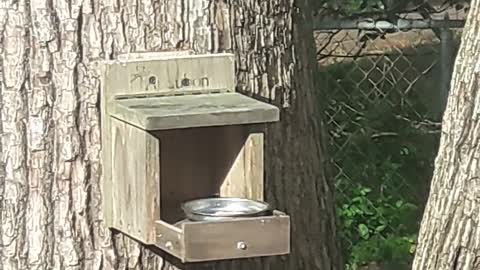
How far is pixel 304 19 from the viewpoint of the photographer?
117 inches

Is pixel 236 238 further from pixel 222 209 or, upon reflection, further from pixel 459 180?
pixel 459 180

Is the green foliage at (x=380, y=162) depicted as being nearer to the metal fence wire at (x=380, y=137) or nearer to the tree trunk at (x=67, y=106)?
the metal fence wire at (x=380, y=137)

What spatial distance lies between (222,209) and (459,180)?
4.65 feet

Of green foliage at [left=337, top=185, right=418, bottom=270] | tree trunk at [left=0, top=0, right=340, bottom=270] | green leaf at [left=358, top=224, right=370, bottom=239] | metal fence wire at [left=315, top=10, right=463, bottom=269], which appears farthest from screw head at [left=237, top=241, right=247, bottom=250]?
green leaf at [left=358, top=224, right=370, bottom=239]

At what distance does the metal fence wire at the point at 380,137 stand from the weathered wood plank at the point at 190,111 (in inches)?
131

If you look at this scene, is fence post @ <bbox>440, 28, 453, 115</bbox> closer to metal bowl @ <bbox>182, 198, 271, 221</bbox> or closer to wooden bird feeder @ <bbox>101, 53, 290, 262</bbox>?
wooden bird feeder @ <bbox>101, 53, 290, 262</bbox>

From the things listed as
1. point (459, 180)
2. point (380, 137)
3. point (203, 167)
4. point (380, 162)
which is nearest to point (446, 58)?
point (380, 137)

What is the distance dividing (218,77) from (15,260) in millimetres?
535

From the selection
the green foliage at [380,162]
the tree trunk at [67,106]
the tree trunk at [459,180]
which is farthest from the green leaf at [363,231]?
the tree trunk at [67,106]

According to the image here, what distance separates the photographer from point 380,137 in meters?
6.24

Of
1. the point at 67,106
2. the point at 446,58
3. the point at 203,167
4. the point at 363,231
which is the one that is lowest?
the point at 363,231

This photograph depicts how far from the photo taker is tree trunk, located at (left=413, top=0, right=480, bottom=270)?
3539 millimetres

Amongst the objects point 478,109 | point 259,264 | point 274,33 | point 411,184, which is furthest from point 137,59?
point 411,184

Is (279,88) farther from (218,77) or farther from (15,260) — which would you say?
(15,260)
